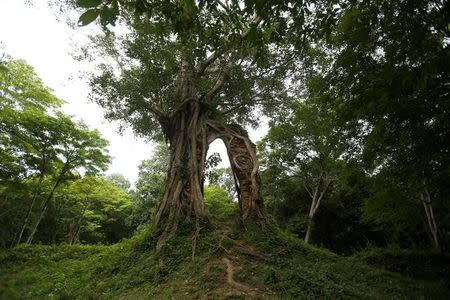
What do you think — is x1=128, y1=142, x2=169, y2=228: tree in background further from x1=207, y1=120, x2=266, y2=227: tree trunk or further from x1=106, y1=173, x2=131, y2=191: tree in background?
x1=106, y1=173, x2=131, y2=191: tree in background

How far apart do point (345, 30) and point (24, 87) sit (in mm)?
14469

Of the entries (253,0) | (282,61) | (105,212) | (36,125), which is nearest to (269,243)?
(253,0)

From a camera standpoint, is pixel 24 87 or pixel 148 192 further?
pixel 148 192

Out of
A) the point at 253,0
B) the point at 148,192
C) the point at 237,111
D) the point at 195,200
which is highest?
the point at 237,111

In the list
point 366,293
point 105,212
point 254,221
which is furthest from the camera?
point 105,212

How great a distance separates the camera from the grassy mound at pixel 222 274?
591 centimetres

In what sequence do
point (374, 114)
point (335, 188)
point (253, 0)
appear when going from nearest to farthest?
point (253, 0), point (374, 114), point (335, 188)

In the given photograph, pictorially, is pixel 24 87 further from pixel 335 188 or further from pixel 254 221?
pixel 335 188

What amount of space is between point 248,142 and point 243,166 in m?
1.01

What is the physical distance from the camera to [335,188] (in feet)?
63.1

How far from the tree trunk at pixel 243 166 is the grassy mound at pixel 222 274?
688mm

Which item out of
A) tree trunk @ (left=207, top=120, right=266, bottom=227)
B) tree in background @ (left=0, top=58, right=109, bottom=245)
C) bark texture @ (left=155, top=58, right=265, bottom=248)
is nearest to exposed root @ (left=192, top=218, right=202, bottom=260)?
bark texture @ (left=155, top=58, right=265, bottom=248)

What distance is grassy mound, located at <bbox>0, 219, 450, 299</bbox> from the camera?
5.91 metres

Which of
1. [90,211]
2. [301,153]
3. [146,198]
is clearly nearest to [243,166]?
[301,153]
